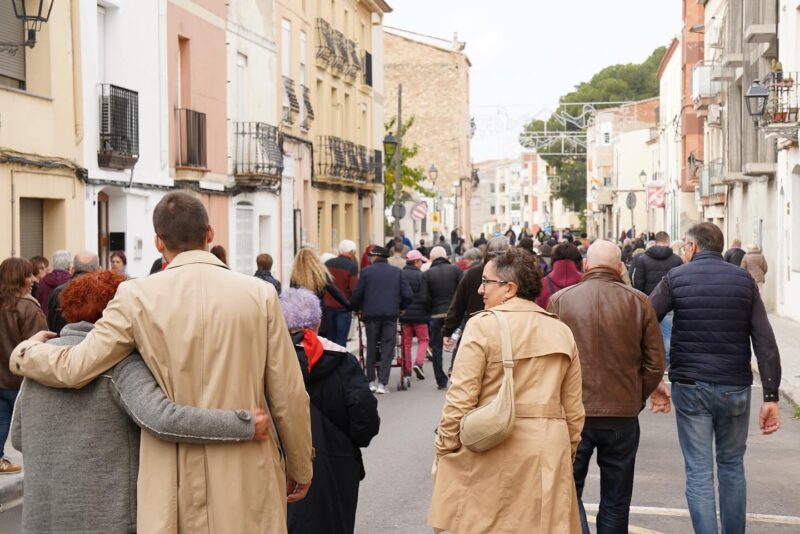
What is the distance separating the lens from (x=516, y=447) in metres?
5.24

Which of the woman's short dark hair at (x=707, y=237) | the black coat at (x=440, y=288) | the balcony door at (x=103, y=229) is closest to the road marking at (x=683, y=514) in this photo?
the woman's short dark hair at (x=707, y=237)

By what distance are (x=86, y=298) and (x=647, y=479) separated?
239 inches

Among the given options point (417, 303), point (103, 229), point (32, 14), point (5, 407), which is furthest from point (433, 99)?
point (5, 407)

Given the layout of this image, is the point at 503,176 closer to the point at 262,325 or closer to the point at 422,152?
the point at 422,152

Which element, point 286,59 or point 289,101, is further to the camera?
point 286,59

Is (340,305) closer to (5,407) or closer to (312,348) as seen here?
(5,407)

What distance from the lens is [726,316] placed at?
6844 mm

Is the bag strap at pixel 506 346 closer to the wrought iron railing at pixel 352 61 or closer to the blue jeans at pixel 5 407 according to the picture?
the blue jeans at pixel 5 407

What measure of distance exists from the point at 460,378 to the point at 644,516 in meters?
3.43

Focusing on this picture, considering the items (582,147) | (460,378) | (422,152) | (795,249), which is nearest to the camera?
(460,378)

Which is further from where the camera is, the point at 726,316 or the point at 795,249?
the point at 795,249

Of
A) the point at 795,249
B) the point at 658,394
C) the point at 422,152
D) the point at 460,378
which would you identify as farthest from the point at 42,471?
the point at 422,152

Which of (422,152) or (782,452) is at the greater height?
(422,152)

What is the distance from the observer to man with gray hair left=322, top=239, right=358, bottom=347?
15000mm
